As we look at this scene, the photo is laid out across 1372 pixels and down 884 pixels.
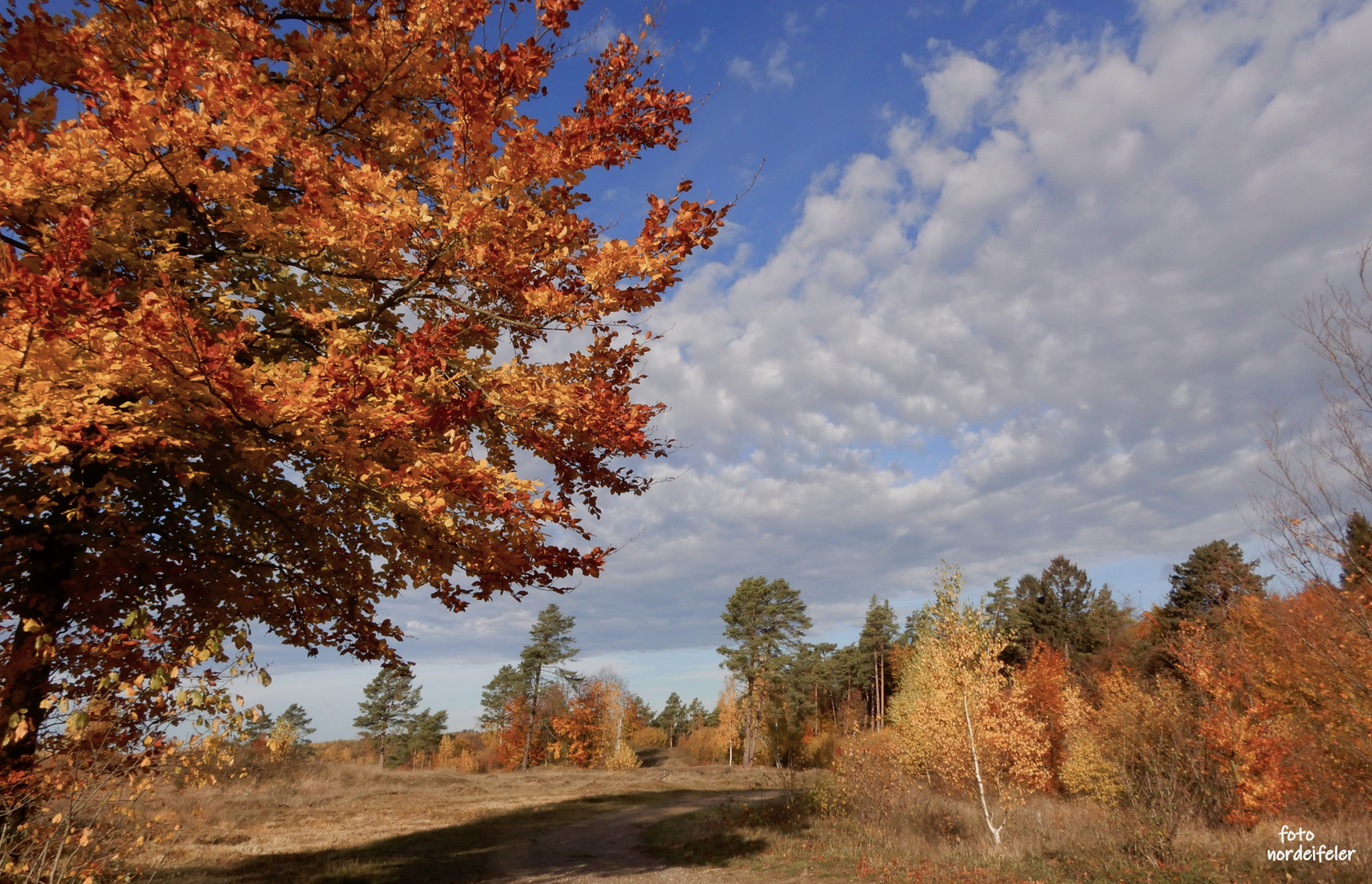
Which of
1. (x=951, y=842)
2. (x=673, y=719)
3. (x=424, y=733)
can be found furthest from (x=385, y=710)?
(x=951, y=842)

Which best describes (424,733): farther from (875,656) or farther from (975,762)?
(975,762)

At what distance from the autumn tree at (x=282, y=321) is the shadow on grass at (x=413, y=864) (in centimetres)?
714

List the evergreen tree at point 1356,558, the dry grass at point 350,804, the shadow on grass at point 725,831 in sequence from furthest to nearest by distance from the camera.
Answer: the shadow on grass at point 725,831, the dry grass at point 350,804, the evergreen tree at point 1356,558

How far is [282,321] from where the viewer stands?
6.37 m

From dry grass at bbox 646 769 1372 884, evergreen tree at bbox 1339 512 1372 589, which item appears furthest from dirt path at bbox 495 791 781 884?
evergreen tree at bbox 1339 512 1372 589

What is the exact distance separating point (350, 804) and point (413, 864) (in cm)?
1369

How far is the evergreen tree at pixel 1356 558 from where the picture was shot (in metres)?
7.83

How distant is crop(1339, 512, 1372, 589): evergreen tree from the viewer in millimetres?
7832

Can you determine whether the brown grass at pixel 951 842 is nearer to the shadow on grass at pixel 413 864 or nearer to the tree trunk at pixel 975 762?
the tree trunk at pixel 975 762

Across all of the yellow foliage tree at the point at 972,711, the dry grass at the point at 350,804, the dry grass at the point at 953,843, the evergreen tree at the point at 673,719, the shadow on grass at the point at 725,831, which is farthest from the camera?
the evergreen tree at the point at 673,719

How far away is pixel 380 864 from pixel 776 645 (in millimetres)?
34854

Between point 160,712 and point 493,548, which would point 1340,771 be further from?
point 160,712

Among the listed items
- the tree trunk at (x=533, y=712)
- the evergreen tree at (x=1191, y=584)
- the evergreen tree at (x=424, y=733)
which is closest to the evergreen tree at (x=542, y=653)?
the tree trunk at (x=533, y=712)

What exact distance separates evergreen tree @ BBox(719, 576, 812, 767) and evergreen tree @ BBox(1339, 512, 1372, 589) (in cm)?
3758
